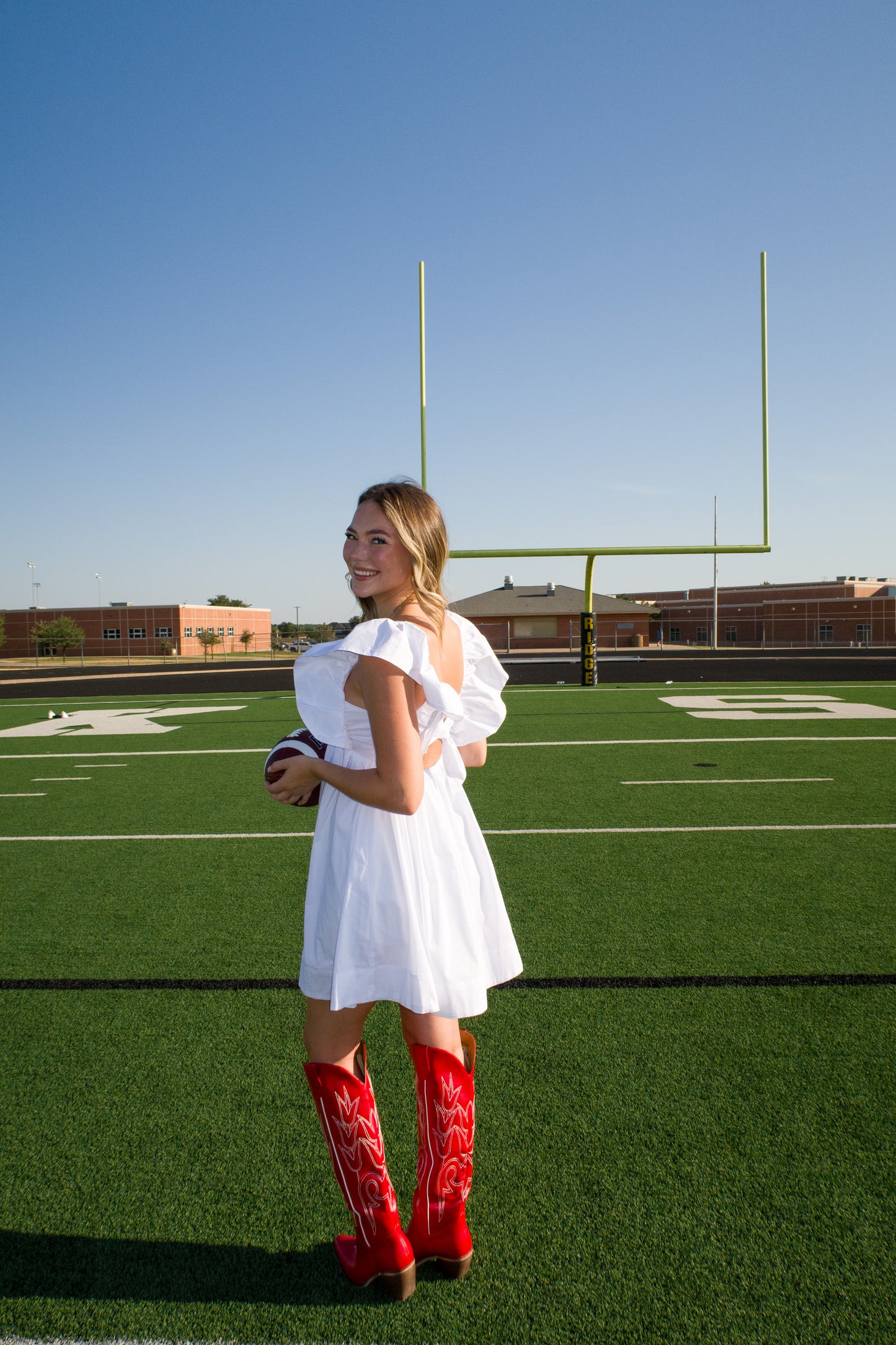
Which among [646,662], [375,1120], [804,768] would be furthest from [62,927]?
[646,662]

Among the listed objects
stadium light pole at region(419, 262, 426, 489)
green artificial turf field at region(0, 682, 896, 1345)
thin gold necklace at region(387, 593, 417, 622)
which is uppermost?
stadium light pole at region(419, 262, 426, 489)

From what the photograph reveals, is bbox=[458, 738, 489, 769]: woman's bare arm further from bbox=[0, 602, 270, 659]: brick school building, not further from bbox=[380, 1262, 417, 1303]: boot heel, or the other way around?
bbox=[0, 602, 270, 659]: brick school building

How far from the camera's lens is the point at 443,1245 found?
188 centimetres

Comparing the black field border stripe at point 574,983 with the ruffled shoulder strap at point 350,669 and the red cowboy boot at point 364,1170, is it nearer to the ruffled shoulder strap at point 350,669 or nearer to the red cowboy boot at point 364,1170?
the red cowboy boot at point 364,1170

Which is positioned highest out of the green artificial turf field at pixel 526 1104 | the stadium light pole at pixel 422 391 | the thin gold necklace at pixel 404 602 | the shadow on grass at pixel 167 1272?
the stadium light pole at pixel 422 391

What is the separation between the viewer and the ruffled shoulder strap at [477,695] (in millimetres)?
2043

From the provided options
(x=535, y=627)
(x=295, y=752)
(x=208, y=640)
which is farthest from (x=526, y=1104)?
(x=208, y=640)

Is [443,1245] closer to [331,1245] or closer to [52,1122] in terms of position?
[331,1245]

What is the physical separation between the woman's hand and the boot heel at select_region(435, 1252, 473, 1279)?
1.05m

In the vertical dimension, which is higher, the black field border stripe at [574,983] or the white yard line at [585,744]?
the white yard line at [585,744]

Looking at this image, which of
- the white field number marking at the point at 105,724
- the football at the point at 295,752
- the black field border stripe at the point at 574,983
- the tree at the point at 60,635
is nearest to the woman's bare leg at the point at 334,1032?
the football at the point at 295,752

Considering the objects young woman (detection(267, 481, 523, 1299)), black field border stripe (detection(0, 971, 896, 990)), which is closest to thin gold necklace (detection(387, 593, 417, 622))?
young woman (detection(267, 481, 523, 1299))

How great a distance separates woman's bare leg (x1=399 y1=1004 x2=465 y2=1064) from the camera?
178 cm

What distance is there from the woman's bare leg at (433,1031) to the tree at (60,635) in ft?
203
